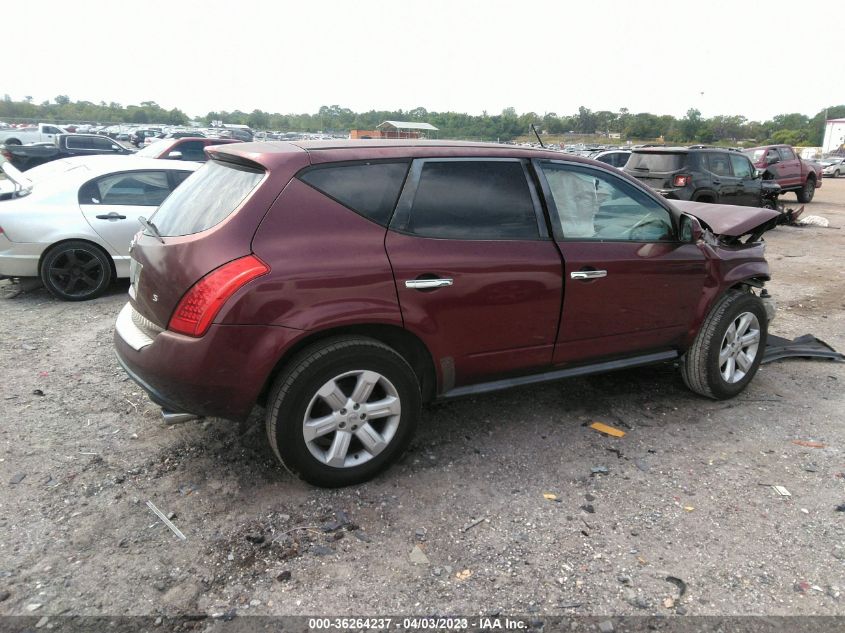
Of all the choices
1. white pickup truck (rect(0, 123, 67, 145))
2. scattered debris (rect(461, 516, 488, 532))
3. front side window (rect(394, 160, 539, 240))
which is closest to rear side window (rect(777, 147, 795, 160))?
front side window (rect(394, 160, 539, 240))

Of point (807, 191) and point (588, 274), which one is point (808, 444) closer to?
point (588, 274)

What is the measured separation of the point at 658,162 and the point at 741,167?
2.38 meters

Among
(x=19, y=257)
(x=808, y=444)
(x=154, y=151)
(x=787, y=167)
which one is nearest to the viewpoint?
(x=808, y=444)

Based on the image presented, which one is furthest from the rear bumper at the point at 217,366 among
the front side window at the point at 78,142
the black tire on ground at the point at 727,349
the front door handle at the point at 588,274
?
the front side window at the point at 78,142

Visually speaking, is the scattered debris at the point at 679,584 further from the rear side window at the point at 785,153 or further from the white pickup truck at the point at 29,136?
the white pickup truck at the point at 29,136

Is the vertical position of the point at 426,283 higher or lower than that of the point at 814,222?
higher

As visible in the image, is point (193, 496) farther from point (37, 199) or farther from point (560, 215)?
point (37, 199)

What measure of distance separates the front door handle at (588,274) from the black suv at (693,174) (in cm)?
872

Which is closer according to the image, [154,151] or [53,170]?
[53,170]

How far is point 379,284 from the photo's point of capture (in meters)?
3.09

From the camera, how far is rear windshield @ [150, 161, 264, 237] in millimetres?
3078

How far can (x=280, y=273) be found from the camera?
9.46 feet

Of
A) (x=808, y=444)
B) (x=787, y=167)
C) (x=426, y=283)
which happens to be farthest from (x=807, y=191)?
(x=426, y=283)

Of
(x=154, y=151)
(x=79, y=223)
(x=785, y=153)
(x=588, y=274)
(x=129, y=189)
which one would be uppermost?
(x=785, y=153)
